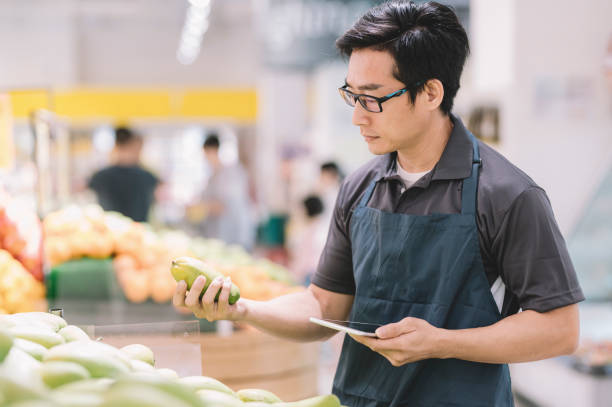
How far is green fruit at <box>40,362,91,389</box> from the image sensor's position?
1062 millimetres

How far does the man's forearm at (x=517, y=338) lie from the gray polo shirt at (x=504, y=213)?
1.4 inches

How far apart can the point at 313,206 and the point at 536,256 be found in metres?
4.85

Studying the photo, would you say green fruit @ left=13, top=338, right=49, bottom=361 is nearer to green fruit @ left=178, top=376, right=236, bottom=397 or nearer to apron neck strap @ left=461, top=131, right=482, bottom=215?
green fruit @ left=178, top=376, right=236, bottom=397

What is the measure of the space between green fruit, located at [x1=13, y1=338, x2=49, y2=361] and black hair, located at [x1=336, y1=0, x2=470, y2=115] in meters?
1.05

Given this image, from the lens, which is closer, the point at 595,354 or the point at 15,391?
the point at 15,391

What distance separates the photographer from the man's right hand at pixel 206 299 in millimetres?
1771

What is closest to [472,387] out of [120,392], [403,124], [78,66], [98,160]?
A: [403,124]

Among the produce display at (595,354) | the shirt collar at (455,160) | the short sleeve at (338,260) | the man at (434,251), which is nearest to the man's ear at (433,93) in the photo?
the man at (434,251)

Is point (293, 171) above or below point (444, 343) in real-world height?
below

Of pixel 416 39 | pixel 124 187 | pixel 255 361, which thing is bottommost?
pixel 255 361

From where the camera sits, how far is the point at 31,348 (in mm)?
1199

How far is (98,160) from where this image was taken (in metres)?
13.2

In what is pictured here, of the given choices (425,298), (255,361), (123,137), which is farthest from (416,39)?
(123,137)

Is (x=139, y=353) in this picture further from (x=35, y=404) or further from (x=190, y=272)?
(x=35, y=404)
